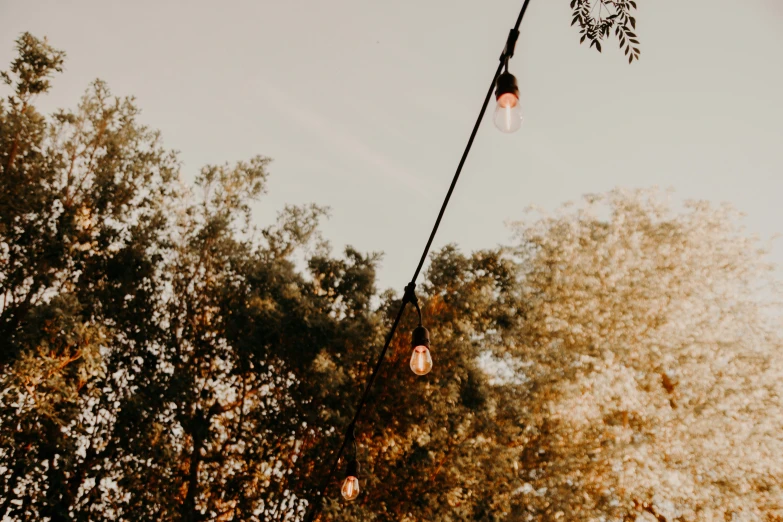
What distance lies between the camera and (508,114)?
122 inches

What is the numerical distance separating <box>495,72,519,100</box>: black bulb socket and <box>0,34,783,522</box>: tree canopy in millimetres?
9095

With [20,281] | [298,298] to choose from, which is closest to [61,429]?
[20,281]

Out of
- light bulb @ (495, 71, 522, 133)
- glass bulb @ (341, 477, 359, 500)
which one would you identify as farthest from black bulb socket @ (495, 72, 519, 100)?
glass bulb @ (341, 477, 359, 500)

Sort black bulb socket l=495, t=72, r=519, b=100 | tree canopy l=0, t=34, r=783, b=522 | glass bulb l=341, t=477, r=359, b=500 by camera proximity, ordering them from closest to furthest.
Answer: black bulb socket l=495, t=72, r=519, b=100
glass bulb l=341, t=477, r=359, b=500
tree canopy l=0, t=34, r=783, b=522

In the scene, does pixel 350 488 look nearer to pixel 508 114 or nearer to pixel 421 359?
pixel 421 359

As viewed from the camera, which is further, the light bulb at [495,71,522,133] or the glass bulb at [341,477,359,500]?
the glass bulb at [341,477,359,500]

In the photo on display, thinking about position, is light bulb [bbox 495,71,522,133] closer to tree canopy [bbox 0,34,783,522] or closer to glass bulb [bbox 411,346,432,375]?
glass bulb [bbox 411,346,432,375]

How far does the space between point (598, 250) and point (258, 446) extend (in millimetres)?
11546

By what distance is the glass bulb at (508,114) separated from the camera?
3.05 meters

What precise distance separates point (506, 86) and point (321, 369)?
9045 mm

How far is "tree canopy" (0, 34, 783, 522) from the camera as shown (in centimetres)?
→ 1030

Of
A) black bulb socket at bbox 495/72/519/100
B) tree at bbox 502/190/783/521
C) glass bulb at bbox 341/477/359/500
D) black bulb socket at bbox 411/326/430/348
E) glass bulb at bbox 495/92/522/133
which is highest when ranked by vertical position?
tree at bbox 502/190/783/521

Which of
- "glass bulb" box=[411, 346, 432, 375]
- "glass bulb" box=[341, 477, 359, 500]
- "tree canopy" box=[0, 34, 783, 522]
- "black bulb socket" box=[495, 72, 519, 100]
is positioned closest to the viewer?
"black bulb socket" box=[495, 72, 519, 100]

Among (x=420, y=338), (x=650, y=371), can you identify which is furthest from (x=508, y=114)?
(x=650, y=371)
